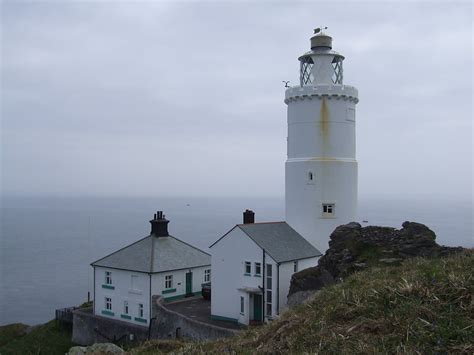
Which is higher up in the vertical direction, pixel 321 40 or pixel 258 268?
pixel 321 40

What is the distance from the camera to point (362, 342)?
6344 mm

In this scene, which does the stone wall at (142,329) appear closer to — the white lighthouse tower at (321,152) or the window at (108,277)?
the window at (108,277)

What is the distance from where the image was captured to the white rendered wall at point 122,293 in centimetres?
2639

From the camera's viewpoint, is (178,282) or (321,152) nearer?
(321,152)

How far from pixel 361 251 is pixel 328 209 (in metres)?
8.45

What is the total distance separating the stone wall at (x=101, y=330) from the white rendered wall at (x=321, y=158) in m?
10.6

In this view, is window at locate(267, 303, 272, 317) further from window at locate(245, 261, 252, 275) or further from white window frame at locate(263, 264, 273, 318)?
window at locate(245, 261, 252, 275)

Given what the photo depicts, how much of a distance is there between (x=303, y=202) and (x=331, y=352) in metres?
21.0

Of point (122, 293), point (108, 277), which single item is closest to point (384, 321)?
point (122, 293)

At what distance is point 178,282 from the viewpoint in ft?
92.3

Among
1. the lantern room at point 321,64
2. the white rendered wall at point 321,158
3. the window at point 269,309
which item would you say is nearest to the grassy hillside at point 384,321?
the window at point 269,309

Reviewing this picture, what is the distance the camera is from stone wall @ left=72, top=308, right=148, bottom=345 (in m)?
25.5

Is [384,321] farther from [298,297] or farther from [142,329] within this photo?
[142,329]

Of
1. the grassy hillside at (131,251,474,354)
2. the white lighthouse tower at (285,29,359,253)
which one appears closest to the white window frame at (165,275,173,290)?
the white lighthouse tower at (285,29,359,253)
